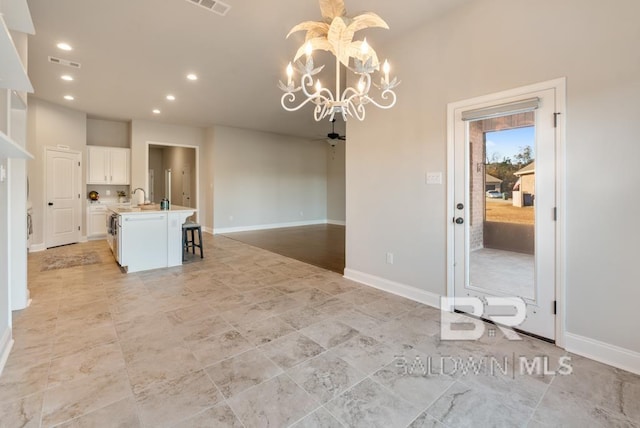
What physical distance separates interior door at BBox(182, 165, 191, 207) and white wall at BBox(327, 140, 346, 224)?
4.68 meters

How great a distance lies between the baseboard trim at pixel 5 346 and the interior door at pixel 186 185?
7.66 m

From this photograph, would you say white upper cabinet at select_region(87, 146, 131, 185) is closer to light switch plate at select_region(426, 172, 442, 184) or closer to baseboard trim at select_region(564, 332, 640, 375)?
light switch plate at select_region(426, 172, 442, 184)

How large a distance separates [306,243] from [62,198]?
529 cm

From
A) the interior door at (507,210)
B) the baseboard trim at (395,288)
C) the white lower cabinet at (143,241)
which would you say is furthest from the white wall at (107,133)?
the interior door at (507,210)

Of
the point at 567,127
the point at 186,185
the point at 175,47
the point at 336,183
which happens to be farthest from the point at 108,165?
the point at 567,127

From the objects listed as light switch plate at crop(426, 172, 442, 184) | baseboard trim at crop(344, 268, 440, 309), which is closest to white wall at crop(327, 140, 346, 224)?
baseboard trim at crop(344, 268, 440, 309)

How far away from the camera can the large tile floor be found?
1.64m

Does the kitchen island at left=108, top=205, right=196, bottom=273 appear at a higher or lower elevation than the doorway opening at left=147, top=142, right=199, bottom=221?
lower

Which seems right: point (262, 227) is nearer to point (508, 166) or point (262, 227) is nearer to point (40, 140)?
point (40, 140)

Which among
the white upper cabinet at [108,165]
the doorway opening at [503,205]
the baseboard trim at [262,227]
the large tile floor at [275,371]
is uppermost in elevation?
the white upper cabinet at [108,165]

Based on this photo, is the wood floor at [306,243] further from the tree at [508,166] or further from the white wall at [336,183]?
the tree at [508,166]

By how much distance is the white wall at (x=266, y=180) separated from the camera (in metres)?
8.24

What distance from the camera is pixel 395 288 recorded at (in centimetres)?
355

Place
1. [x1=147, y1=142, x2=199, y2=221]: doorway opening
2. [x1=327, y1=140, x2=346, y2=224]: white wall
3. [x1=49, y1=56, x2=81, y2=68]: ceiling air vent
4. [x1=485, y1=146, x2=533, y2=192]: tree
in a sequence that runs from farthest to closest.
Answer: [x1=327, y1=140, x2=346, y2=224]: white wall, [x1=147, y1=142, x2=199, y2=221]: doorway opening, [x1=49, y1=56, x2=81, y2=68]: ceiling air vent, [x1=485, y1=146, x2=533, y2=192]: tree
